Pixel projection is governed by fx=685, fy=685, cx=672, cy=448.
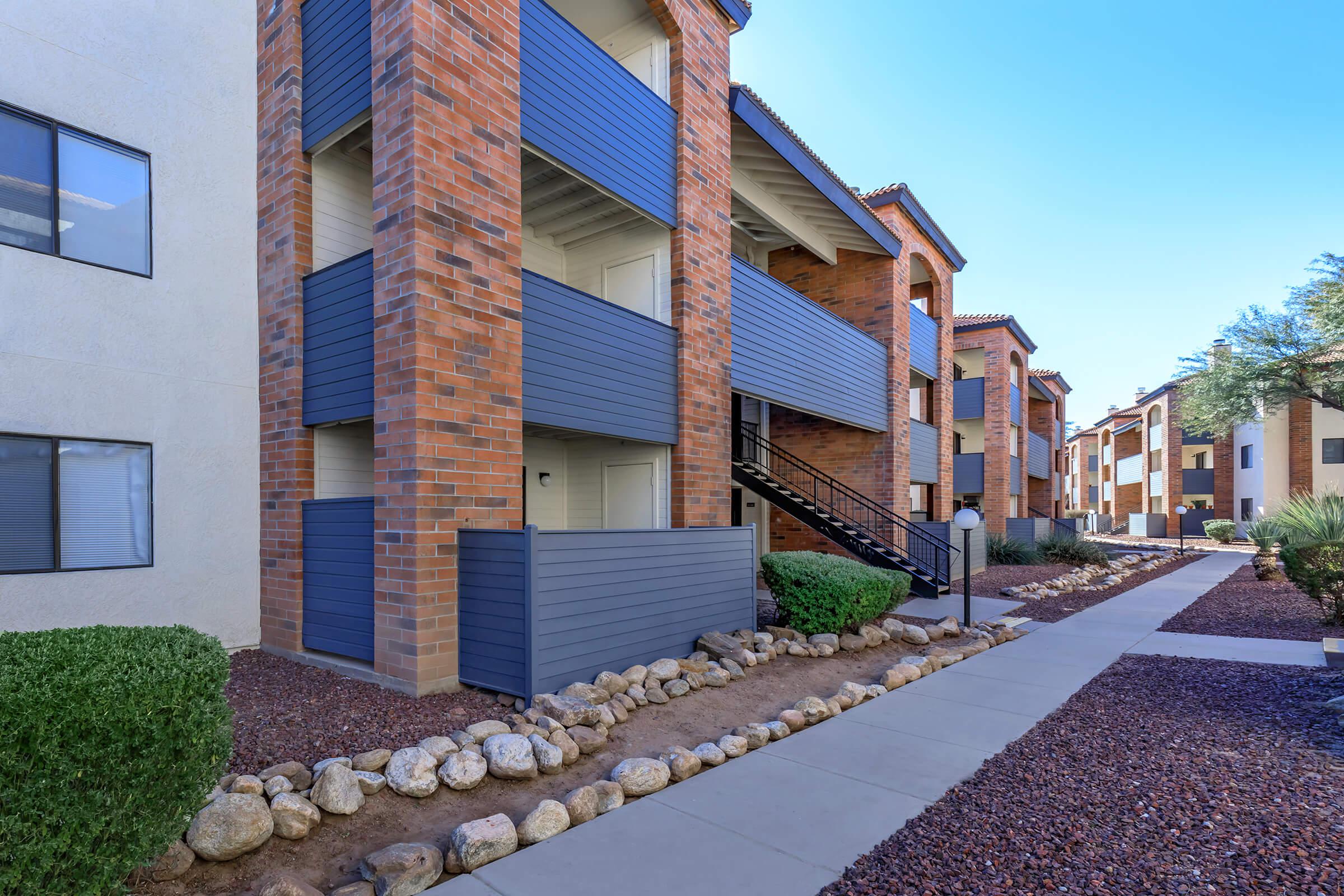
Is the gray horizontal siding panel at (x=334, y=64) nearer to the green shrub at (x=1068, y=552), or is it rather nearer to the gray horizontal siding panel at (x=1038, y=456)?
the green shrub at (x=1068, y=552)

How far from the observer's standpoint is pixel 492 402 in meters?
6.63

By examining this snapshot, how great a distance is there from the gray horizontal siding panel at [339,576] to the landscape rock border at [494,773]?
216cm

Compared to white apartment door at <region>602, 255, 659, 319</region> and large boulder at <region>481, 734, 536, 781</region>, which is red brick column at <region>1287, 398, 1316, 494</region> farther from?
large boulder at <region>481, 734, 536, 781</region>

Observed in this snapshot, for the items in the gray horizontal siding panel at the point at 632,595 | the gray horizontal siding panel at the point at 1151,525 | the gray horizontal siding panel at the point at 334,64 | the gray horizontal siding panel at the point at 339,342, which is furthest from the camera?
the gray horizontal siding panel at the point at 1151,525

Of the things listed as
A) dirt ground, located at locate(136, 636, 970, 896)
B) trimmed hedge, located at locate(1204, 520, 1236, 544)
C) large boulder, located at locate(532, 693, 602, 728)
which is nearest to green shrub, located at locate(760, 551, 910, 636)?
dirt ground, located at locate(136, 636, 970, 896)

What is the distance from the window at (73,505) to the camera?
6016mm

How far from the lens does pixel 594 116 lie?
816 cm

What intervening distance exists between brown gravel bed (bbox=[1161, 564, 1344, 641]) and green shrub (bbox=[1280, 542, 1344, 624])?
26 cm

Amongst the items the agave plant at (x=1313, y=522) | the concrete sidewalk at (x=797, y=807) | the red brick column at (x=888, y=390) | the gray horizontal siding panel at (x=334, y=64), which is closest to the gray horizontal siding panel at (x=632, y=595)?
the concrete sidewalk at (x=797, y=807)

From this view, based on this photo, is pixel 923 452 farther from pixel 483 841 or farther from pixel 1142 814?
pixel 483 841

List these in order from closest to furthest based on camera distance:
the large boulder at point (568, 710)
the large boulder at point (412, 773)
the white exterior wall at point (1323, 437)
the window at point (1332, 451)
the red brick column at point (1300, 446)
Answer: the large boulder at point (412, 773), the large boulder at point (568, 710), the white exterior wall at point (1323, 437), the window at point (1332, 451), the red brick column at point (1300, 446)

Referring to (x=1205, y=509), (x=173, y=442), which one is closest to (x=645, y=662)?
(x=173, y=442)

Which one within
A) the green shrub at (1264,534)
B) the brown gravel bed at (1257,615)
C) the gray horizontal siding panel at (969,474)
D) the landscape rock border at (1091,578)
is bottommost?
the landscape rock border at (1091,578)

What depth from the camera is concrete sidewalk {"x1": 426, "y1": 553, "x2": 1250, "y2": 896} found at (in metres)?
3.32
